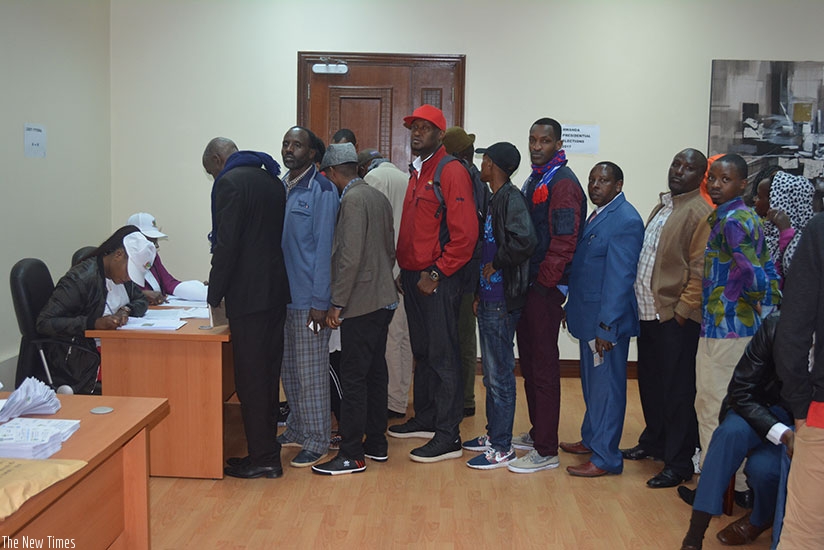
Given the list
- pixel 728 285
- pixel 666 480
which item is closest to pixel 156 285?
pixel 666 480

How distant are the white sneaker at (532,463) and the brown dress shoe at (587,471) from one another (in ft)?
0.33

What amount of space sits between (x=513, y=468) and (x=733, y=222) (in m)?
1.59

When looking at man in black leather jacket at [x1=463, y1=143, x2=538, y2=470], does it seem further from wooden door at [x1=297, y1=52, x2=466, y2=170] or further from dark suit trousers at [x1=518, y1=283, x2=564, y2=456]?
wooden door at [x1=297, y1=52, x2=466, y2=170]

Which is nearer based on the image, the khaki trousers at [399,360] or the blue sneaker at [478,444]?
the blue sneaker at [478,444]

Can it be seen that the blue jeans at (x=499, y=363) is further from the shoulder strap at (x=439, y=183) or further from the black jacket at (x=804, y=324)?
the black jacket at (x=804, y=324)

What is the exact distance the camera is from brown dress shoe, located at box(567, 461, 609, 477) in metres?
3.63

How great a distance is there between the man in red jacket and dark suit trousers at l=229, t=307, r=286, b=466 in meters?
0.71

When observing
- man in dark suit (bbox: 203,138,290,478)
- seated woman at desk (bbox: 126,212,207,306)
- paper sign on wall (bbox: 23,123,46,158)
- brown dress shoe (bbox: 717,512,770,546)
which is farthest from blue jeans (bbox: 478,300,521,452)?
paper sign on wall (bbox: 23,123,46,158)

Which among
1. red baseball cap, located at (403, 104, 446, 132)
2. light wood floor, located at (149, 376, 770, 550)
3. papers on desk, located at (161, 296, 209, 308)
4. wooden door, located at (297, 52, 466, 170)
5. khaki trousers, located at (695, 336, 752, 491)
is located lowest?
light wood floor, located at (149, 376, 770, 550)

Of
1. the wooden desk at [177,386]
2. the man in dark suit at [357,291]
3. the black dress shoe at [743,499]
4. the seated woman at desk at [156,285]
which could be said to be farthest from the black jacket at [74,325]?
the black dress shoe at [743,499]

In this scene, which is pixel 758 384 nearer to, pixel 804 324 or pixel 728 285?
pixel 728 285

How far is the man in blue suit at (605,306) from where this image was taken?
3.46 m

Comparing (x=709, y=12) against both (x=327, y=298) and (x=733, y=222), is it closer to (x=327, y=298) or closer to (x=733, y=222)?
(x=733, y=222)

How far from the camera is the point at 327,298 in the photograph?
3.49 metres
